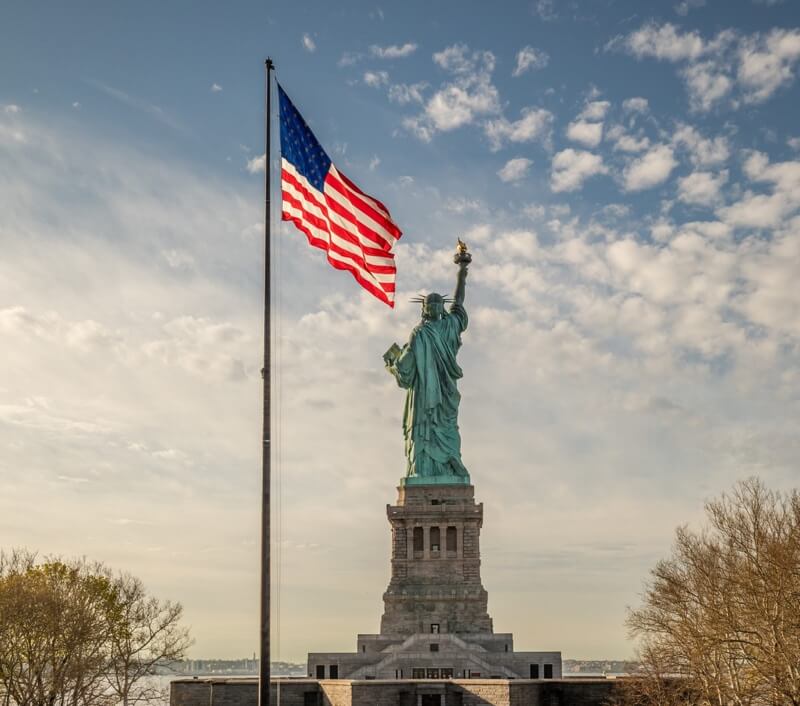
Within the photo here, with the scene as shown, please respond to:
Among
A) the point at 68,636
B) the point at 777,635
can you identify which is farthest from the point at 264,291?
the point at 68,636

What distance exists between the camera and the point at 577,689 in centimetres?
5259

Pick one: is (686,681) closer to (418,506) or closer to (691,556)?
(691,556)

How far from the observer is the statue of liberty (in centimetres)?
7069

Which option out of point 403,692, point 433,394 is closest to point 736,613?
point 403,692

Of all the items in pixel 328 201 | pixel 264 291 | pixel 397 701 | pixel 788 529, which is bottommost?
pixel 397 701

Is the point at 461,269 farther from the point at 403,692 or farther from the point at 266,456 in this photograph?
the point at 266,456

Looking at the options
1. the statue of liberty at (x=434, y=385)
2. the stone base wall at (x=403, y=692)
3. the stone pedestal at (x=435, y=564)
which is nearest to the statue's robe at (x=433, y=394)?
the statue of liberty at (x=434, y=385)

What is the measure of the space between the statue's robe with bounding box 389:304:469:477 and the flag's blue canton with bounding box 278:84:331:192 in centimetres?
4821

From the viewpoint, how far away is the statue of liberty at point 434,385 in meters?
70.7

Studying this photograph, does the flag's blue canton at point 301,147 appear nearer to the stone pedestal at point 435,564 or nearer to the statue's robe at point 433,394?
the stone pedestal at point 435,564

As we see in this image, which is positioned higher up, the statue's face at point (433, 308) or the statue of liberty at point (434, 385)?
the statue's face at point (433, 308)

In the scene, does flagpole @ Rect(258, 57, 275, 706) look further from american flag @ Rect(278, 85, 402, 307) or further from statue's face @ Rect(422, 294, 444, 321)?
statue's face @ Rect(422, 294, 444, 321)

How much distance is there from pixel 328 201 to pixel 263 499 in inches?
294

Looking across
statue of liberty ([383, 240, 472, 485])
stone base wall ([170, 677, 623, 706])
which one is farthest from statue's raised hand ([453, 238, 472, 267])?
stone base wall ([170, 677, 623, 706])
